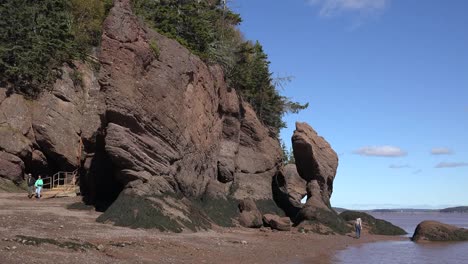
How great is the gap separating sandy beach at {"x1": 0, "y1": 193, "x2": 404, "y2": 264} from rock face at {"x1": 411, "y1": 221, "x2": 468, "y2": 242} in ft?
42.5

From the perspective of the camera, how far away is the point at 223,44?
42.6m

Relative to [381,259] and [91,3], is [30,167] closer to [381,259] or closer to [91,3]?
[91,3]

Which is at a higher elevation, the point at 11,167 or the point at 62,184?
the point at 11,167

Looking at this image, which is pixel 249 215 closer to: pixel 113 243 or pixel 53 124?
pixel 53 124

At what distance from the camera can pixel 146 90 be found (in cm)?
2686

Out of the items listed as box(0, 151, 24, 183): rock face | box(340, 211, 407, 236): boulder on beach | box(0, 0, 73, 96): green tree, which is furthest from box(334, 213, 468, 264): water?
box(0, 0, 73, 96): green tree

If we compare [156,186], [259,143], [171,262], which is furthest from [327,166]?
[171,262]

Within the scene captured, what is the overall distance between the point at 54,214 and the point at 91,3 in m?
29.9

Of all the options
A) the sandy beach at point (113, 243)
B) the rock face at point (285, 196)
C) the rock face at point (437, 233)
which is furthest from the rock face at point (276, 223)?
the rock face at point (437, 233)

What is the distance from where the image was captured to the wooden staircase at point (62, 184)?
35141 mm

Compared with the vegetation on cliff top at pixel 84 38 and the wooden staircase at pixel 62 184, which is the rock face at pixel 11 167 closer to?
the wooden staircase at pixel 62 184

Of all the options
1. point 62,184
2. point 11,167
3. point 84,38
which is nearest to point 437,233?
point 62,184

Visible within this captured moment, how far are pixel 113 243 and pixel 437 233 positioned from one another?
30655 mm

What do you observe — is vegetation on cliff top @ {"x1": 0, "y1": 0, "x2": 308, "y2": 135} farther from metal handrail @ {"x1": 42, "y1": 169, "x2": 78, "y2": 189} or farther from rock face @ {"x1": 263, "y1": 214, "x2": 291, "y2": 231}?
rock face @ {"x1": 263, "y1": 214, "x2": 291, "y2": 231}
